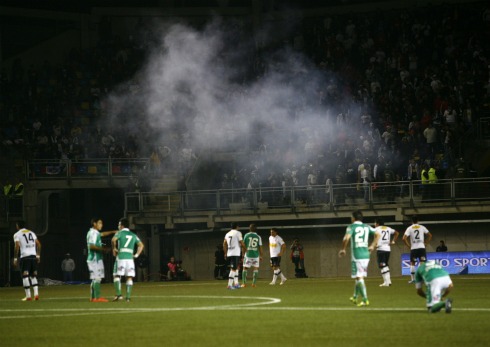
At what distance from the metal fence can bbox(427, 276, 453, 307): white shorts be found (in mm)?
21802

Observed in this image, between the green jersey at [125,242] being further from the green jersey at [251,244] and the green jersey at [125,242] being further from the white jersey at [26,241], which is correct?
the green jersey at [251,244]

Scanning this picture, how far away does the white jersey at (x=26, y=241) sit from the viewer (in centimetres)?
2933

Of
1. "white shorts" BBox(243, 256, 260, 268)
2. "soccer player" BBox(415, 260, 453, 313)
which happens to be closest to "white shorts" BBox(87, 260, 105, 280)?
"soccer player" BBox(415, 260, 453, 313)

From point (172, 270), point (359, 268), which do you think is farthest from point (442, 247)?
point (359, 268)

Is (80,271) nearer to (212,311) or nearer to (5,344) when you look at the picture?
(212,311)

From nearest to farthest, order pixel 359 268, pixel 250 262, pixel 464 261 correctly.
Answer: pixel 359 268
pixel 250 262
pixel 464 261

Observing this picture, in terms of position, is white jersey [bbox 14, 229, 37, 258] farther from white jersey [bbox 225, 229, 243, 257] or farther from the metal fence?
the metal fence

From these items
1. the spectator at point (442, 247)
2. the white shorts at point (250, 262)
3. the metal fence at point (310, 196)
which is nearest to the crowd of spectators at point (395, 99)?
the metal fence at point (310, 196)

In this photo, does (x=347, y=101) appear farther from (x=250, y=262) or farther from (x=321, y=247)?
(x=250, y=262)

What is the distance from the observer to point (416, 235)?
3447 centimetres

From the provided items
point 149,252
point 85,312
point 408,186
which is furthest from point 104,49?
point 85,312

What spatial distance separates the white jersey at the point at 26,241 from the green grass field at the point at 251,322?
7.03ft

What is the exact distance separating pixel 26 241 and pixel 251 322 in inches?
494

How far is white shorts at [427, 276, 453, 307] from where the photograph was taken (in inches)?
742
